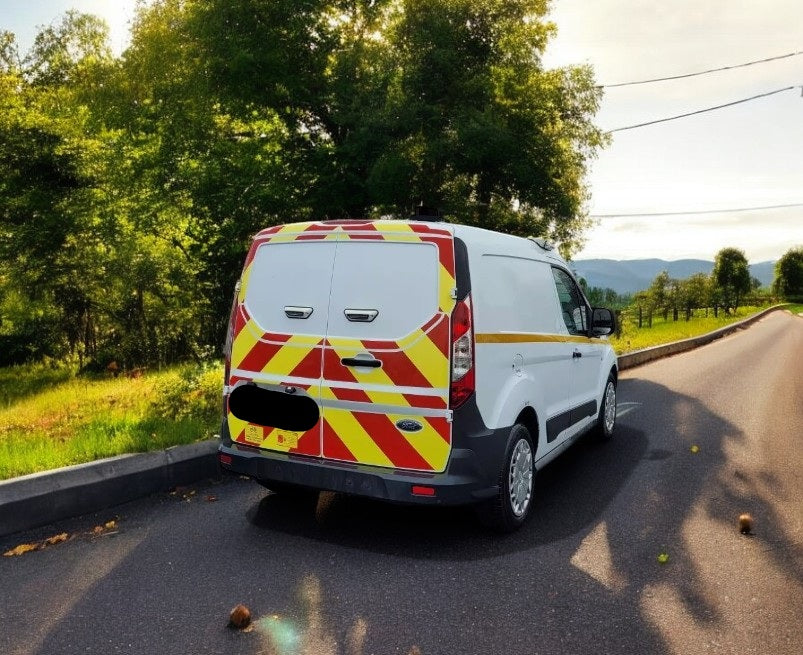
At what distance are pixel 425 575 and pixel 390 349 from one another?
1.33 m

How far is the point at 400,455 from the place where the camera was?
4.11 meters

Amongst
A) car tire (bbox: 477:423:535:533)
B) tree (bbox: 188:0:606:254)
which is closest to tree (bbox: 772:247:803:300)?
tree (bbox: 188:0:606:254)

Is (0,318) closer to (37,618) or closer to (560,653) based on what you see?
(37,618)

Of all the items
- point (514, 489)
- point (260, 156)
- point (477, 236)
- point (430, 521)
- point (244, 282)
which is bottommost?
point (430, 521)

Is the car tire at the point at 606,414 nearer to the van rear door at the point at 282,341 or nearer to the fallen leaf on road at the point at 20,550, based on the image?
the van rear door at the point at 282,341

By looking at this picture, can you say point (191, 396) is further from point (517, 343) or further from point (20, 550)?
point (517, 343)

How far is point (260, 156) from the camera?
1991cm

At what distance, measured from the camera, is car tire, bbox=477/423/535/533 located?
4410 millimetres

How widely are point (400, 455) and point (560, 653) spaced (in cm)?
147

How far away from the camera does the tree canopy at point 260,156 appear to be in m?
19.1

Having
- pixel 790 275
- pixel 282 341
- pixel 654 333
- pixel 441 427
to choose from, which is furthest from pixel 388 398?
pixel 790 275

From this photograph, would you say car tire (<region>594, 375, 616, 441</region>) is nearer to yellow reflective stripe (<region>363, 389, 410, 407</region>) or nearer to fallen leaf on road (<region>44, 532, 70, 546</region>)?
yellow reflective stripe (<region>363, 389, 410, 407</region>)

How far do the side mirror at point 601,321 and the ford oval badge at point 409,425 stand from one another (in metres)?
3.14

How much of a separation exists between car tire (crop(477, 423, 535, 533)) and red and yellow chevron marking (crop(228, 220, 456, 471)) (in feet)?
1.89
